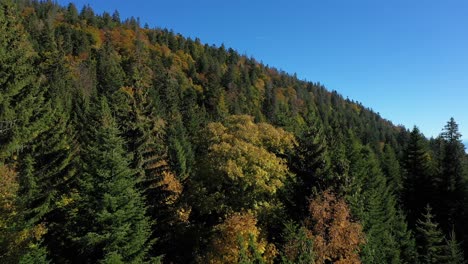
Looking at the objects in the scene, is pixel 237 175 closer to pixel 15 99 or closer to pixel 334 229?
pixel 334 229

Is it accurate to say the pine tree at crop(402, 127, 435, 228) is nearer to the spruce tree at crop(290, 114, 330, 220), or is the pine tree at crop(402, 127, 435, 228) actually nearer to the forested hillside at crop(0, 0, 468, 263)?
the forested hillside at crop(0, 0, 468, 263)

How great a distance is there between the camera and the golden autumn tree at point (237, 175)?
22.4 meters

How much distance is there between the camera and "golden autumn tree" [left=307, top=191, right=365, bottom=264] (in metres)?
21.2

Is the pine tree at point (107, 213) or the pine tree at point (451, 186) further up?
the pine tree at point (451, 186)

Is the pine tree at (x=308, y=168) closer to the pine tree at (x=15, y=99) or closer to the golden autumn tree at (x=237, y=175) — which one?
the golden autumn tree at (x=237, y=175)

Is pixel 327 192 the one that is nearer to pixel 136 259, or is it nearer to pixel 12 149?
pixel 136 259

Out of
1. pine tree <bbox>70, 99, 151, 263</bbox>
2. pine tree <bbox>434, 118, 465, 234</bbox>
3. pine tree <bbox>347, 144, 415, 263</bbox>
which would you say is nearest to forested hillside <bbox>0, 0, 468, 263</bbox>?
pine tree <bbox>70, 99, 151, 263</bbox>

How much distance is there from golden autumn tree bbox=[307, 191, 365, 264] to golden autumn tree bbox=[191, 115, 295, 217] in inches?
108

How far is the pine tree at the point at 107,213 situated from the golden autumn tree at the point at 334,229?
945 centimetres

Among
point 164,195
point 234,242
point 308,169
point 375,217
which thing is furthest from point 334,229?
point 375,217

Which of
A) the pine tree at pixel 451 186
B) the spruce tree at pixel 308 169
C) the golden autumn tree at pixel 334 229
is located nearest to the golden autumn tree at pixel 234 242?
the golden autumn tree at pixel 334 229

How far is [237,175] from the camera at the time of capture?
2217 centimetres

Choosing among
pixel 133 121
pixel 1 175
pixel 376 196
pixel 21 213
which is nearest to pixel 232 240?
pixel 21 213

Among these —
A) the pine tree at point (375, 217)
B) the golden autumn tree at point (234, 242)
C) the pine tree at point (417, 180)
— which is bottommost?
the golden autumn tree at point (234, 242)
